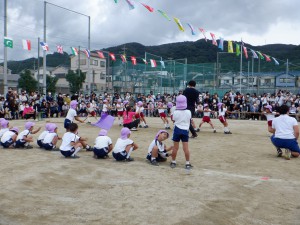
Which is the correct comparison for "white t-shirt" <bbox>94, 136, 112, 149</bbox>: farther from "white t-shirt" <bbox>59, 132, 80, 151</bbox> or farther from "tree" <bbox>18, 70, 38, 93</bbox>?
"tree" <bbox>18, 70, 38, 93</bbox>

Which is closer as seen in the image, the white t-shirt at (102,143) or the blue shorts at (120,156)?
the blue shorts at (120,156)

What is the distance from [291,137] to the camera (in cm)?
838

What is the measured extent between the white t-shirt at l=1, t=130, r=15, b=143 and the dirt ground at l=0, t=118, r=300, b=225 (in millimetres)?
780

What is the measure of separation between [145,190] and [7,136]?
568 cm

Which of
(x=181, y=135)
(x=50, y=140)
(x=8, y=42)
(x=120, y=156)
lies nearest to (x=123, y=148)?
(x=120, y=156)

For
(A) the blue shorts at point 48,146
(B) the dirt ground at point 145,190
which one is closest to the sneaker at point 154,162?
(B) the dirt ground at point 145,190

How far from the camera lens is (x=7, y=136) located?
372 inches

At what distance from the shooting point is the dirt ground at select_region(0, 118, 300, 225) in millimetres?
4219

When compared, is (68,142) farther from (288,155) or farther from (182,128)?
(288,155)

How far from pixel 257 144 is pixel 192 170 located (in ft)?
15.5

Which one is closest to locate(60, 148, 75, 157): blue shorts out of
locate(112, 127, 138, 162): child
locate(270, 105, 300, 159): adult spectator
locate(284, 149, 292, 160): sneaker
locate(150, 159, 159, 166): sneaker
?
locate(112, 127, 138, 162): child

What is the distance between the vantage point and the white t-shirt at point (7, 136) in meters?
9.40

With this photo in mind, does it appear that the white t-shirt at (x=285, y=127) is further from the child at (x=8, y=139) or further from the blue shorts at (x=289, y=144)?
the child at (x=8, y=139)

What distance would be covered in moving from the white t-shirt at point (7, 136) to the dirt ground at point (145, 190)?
0.78 meters
